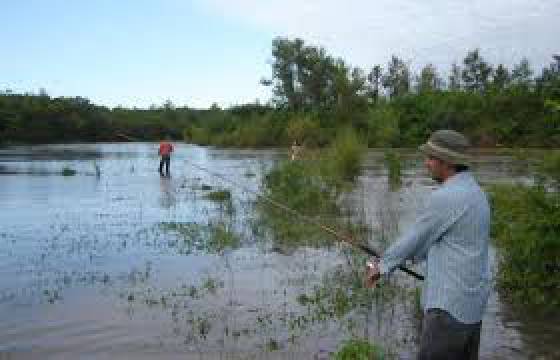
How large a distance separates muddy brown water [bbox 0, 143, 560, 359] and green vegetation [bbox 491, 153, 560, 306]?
34 cm

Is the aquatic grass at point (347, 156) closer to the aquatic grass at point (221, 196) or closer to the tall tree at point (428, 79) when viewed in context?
the aquatic grass at point (221, 196)

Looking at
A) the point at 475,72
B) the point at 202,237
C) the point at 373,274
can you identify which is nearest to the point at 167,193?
the point at 202,237

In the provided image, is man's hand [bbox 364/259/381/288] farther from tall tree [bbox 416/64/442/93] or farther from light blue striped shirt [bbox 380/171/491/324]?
tall tree [bbox 416/64/442/93]

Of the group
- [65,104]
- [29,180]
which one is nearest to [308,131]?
[29,180]

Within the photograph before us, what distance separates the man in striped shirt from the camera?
13.8ft

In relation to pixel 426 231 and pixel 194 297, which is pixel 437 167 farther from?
pixel 194 297

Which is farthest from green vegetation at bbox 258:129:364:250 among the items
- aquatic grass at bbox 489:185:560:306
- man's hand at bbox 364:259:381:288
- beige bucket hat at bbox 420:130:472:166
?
beige bucket hat at bbox 420:130:472:166

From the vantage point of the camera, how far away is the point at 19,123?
313 feet

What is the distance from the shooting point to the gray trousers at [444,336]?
421 cm

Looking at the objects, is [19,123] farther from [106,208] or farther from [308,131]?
[106,208]

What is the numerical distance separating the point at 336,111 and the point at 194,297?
73664mm

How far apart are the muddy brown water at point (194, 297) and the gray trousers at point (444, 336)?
3104 millimetres

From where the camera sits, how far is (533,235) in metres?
8.55

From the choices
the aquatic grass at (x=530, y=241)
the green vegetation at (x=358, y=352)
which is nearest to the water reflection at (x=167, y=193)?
the aquatic grass at (x=530, y=241)
